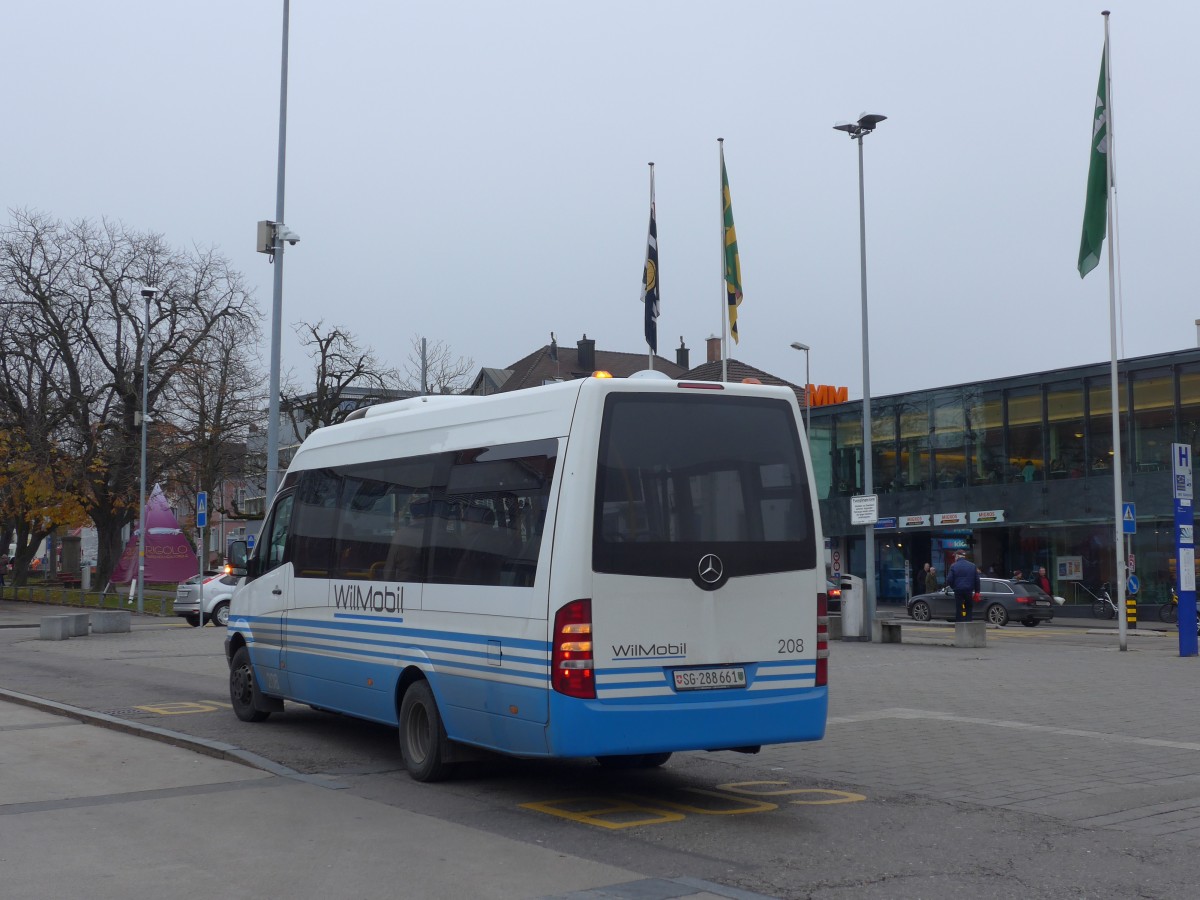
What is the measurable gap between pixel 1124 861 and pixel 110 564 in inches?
1989

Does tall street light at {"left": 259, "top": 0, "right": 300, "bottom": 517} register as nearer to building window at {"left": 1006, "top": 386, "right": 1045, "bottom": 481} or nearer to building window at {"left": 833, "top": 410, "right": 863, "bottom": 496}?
building window at {"left": 1006, "top": 386, "right": 1045, "bottom": 481}

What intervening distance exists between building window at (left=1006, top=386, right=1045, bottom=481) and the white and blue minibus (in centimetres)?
3774

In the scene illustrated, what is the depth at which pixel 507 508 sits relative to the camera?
909 centimetres

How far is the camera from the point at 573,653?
325 inches

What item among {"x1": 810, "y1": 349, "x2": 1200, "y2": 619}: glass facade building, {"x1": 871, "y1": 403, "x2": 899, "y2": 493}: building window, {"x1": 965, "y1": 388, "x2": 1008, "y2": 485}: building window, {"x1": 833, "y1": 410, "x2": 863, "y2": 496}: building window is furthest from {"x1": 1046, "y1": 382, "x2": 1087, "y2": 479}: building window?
{"x1": 833, "y1": 410, "x2": 863, "y2": 496}: building window

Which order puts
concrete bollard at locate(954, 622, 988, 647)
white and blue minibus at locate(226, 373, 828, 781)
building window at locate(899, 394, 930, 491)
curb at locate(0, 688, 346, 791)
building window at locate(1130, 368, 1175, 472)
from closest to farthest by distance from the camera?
white and blue minibus at locate(226, 373, 828, 781) < curb at locate(0, 688, 346, 791) < concrete bollard at locate(954, 622, 988, 647) < building window at locate(1130, 368, 1175, 472) < building window at locate(899, 394, 930, 491)

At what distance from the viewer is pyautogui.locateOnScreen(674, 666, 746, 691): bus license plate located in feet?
28.1

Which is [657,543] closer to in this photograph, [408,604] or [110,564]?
[408,604]

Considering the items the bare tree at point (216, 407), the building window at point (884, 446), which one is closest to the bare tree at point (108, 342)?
the bare tree at point (216, 407)

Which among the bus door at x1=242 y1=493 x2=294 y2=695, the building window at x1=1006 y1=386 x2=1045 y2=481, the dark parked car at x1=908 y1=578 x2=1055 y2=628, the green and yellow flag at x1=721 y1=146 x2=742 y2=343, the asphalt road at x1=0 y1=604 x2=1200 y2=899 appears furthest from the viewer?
the building window at x1=1006 y1=386 x2=1045 y2=481

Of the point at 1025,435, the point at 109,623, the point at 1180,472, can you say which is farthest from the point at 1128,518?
the point at 109,623

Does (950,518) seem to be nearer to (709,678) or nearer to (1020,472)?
(1020,472)

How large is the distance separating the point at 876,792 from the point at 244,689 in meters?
6.95

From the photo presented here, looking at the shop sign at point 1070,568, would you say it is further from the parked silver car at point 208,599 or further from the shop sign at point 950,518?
the parked silver car at point 208,599
